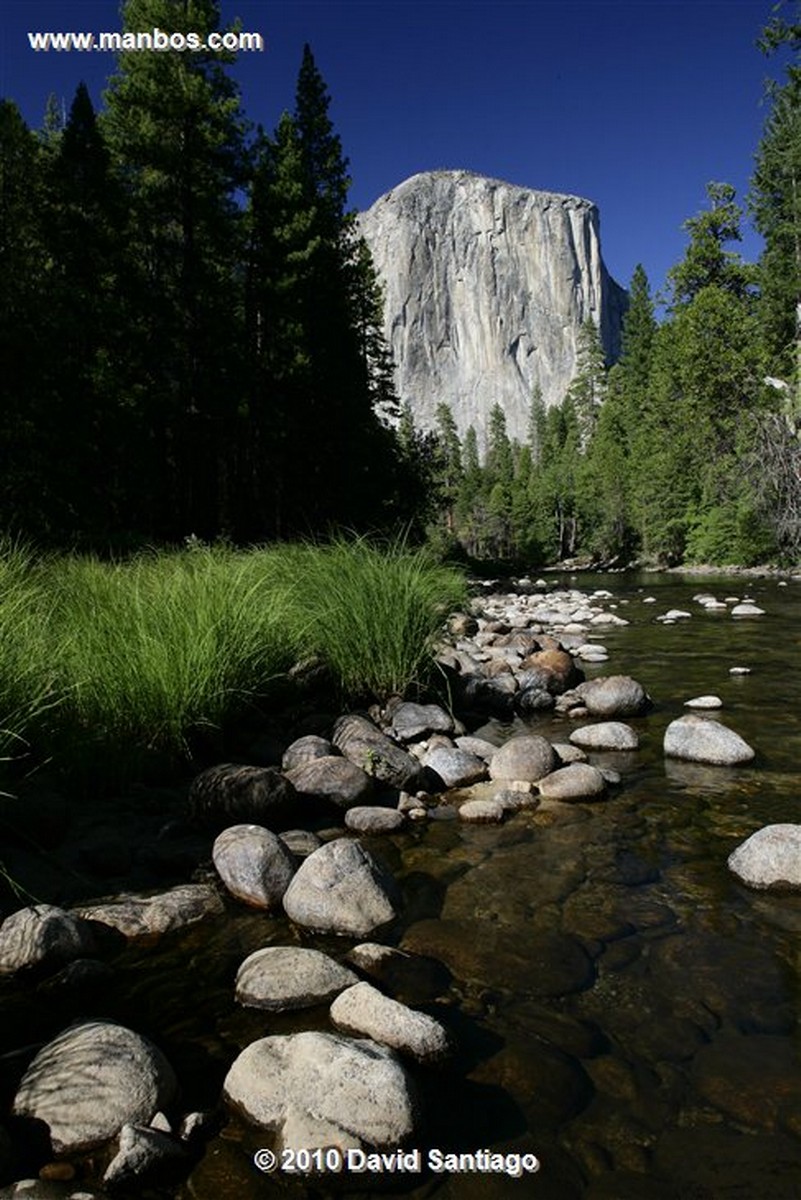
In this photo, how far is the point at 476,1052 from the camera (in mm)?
1997

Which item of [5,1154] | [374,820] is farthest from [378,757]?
[5,1154]

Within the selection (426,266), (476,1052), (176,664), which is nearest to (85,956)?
(476,1052)

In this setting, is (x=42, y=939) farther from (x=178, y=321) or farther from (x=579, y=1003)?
(x=178, y=321)

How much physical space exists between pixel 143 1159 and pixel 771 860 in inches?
102

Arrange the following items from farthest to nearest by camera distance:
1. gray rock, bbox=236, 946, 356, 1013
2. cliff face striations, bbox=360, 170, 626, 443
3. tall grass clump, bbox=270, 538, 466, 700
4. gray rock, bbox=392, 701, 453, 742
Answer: cliff face striations, bbox=360, 170, 626, 443 < tall grass clump, bbox=270, 538, 466, 700 < gray rock, bbox=392, 701, 453, 742 < gray rock, bbox=236, 946, 356, 1013

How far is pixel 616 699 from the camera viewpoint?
19.4ft

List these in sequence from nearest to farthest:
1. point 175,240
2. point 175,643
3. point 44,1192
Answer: point 44,1192 → point 175,643 → point 175,240

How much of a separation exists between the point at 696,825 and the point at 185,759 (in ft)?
9.67

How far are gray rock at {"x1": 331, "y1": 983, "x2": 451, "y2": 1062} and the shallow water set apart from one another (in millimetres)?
74

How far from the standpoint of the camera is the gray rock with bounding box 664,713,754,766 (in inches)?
179

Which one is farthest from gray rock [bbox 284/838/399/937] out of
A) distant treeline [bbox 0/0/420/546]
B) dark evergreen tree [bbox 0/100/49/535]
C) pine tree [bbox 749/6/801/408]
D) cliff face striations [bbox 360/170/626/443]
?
cliff face striations [bbox 360/170/626/443]

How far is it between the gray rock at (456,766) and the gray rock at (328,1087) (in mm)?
2483

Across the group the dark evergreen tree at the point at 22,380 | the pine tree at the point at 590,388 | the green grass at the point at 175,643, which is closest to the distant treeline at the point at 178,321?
the dark evergreen tree at the point at 22,380

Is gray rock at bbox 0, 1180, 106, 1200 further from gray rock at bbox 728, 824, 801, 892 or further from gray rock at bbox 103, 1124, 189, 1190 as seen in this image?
gray rock at bbox 728, 824, 801, 892
